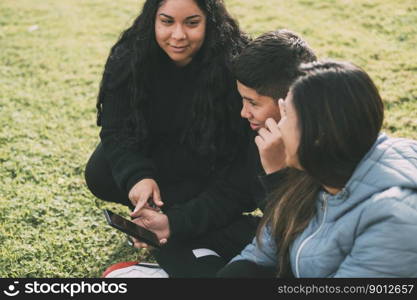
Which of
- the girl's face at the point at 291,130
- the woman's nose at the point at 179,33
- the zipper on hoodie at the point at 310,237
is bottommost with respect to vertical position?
the zipper on hoodie at the point at 310,237

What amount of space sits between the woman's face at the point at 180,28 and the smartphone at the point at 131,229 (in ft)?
3.20

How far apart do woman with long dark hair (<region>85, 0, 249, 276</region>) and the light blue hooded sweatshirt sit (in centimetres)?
112

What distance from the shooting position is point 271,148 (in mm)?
A: 2461

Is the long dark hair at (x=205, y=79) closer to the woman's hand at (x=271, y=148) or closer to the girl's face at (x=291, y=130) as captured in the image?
the woman's hand at (x=271, y=148)

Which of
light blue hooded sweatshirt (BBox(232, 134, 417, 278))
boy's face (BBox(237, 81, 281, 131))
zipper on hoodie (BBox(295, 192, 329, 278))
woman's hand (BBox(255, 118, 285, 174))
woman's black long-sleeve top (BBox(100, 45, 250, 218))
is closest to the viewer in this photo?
light blue hooded sweatshirt (BBox(232, 134, 417, 278))

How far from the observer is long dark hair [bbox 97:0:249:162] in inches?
117

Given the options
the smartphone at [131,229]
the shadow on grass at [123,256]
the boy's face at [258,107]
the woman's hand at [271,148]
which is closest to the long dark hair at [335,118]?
the woman's hand at [271,148]

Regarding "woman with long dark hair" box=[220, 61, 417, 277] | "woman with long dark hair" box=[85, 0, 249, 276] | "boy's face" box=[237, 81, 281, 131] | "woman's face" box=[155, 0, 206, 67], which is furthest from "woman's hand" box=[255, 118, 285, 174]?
"woman's face" box=[155, 0, 206, 67]

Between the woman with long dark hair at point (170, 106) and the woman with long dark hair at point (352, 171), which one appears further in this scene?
the woman with long dark hair at point (170, 106)

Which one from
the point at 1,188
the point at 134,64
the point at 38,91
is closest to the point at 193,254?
the point at 134,64

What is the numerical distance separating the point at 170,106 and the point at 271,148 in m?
0.95

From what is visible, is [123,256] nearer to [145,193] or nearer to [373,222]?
[145,193]

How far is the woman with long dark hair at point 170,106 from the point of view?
2.93m

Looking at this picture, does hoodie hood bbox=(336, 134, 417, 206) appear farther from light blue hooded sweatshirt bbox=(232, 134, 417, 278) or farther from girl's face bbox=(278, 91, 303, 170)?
girl's face bbox=(278, 91, 303, 170)
